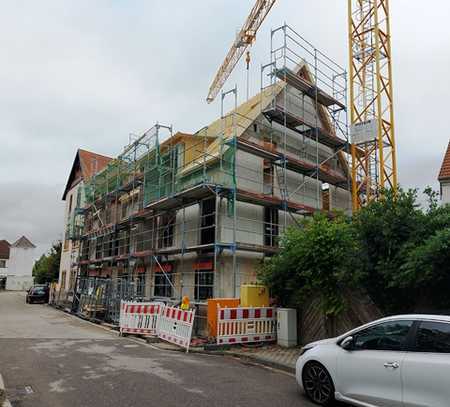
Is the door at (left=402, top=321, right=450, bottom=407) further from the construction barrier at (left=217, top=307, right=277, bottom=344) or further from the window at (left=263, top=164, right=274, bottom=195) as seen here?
the window at (left=263, top=164, right=274, bottom=195)

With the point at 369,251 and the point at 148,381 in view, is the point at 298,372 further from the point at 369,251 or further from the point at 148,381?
the point at 369,251

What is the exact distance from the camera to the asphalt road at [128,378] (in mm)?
6664

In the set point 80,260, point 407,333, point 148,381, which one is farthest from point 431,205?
point 80,260

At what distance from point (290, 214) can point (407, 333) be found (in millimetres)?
14442

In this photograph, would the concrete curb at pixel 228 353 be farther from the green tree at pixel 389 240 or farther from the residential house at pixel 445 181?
the residential house at pixel 445 181

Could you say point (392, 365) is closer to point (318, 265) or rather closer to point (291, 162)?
point (318, 265)

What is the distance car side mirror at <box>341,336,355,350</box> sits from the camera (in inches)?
257

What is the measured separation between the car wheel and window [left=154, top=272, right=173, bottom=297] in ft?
43.1

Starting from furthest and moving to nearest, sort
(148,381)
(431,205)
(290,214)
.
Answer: (290,214)
(431,205)
(148,381)

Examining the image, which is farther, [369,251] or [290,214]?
[290,214]

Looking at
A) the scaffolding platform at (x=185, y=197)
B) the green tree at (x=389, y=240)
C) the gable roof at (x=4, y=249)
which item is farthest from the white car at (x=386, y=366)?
the gable roof at (x=4, y=249)

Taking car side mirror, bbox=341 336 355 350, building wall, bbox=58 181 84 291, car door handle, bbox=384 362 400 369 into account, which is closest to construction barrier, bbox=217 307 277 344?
car side mirror, bbox=341 336 355 350

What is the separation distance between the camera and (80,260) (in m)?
31.5

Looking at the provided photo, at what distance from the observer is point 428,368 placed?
5477 mm
